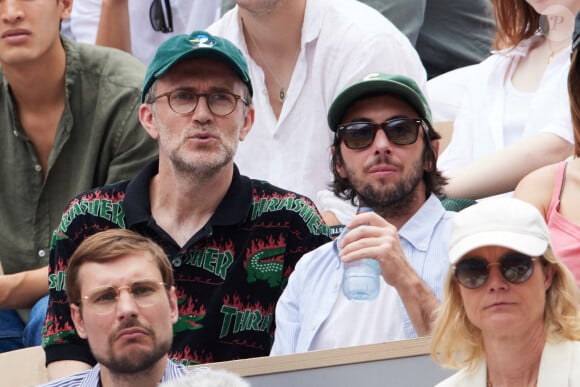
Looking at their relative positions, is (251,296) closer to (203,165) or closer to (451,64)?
(203,165)

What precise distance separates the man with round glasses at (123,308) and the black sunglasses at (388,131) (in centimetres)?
80

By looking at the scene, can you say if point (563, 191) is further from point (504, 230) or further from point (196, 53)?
point (196, 53)

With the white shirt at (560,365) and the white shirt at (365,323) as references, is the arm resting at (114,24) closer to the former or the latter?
the white shirt at (365,323)

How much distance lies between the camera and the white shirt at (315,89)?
563 centimetres

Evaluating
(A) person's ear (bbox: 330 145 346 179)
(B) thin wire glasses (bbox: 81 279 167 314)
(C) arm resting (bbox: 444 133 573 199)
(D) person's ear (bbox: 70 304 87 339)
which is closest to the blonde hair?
(B) thin wire glasses (bbox: 81 279 167 314)

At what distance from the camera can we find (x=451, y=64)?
7219mm

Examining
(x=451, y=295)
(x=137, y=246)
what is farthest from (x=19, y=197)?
(x=451, y=295)

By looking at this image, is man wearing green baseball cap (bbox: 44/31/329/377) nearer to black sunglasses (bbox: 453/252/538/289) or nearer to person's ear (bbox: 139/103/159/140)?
person's ear (bbox: 139/103/159/140)

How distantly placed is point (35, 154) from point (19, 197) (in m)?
0.19

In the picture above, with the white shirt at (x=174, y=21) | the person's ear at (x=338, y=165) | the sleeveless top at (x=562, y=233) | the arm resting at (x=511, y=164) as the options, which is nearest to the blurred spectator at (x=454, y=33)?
the white shirt at (x=174, y=21)

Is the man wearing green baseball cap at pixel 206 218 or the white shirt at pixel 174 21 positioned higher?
the white shirt at pixel 174 21

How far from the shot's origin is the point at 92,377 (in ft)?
14.1

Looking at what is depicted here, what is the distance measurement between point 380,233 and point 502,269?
3.18 feet

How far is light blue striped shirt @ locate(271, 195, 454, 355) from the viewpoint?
4527mm
